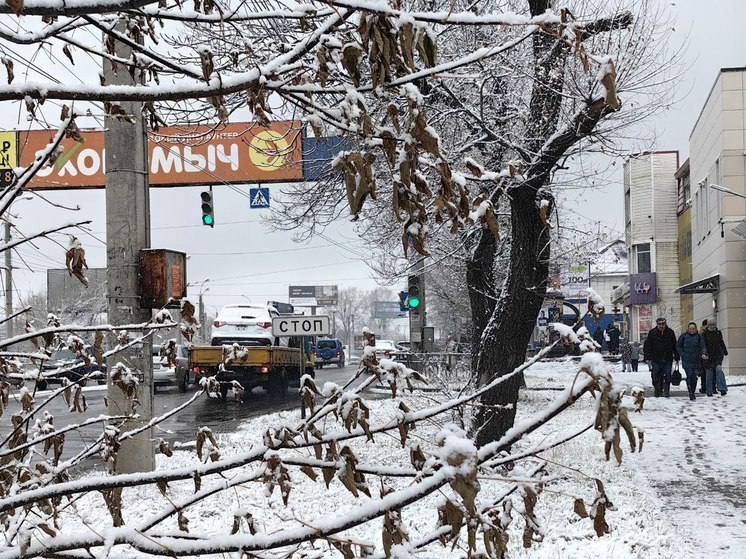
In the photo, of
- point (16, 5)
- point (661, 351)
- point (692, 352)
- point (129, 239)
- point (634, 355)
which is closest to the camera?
point (16, 5)

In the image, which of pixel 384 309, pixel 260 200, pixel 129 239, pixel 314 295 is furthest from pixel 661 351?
pixel 384 309

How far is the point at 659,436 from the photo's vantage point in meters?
13.3

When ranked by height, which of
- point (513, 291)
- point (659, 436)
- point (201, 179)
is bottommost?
point (659, 436)

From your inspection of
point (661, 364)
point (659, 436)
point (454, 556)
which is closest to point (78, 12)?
point (454, 556)

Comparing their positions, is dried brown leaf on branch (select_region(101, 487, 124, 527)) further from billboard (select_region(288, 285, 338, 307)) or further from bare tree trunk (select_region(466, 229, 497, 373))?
billboard (select_region(288, 285, 338, 307))

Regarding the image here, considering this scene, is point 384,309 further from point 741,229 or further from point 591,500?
point 591,500

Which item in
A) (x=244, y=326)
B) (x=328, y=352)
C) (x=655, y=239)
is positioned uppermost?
(x=655, y=239)

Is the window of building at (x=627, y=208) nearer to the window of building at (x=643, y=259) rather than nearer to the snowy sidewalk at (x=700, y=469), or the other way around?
the window of building at (x=643, y=259)

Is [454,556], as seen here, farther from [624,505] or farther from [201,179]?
[201,179]

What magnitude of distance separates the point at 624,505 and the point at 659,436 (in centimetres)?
548

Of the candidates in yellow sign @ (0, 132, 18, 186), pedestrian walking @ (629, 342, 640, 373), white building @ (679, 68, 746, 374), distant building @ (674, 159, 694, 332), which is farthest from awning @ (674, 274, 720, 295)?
yellow sign @ (0, 132, 18, 186)

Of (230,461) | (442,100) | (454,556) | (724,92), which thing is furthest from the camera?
(724,92)

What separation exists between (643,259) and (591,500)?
168ft

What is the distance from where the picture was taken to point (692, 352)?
1909 centimetres
